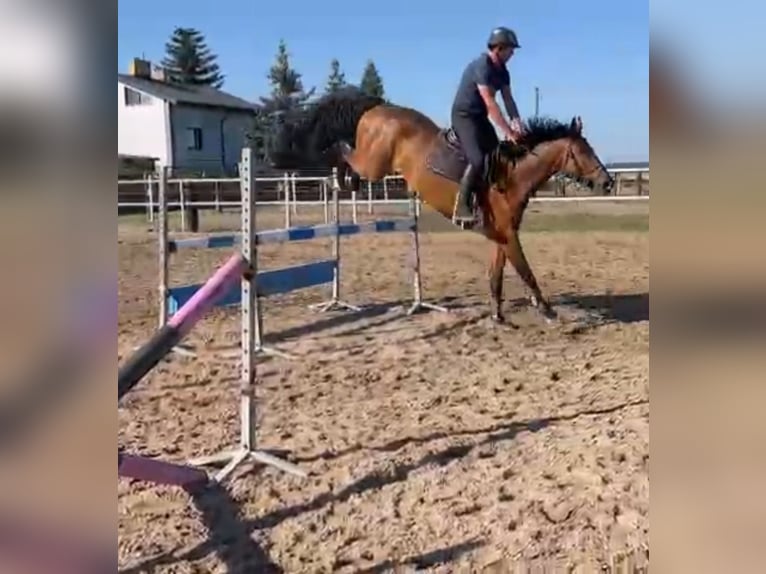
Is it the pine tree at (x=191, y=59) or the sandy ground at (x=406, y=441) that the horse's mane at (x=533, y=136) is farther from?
the pine tree at (x=191, y=59)

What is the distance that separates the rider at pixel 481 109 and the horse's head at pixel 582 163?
1.16 feet

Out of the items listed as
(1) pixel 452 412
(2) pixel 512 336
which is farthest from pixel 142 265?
(1) pixel 452 412

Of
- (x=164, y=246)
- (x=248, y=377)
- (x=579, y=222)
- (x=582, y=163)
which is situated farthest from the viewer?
(x=579, y=222)

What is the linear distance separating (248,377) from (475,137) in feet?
10.0

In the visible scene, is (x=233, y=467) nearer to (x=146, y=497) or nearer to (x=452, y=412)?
(x=146, y=497)

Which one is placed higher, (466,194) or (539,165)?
(539,165)

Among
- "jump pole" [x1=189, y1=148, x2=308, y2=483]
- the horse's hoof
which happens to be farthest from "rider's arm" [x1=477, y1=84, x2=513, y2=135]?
"jump pole" [x1=189, y1=148, x2=308, y2=483]

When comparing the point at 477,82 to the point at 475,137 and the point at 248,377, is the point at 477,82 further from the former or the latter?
Answer: the point at 248,377

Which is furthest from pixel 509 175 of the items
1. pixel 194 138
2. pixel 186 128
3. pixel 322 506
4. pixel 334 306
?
pixel 194 138

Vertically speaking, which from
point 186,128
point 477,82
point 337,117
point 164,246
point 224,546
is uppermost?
point 186,128

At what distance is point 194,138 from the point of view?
30.1m

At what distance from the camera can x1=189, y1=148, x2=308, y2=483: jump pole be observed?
9.16ft

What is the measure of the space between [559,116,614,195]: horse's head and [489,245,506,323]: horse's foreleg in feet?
2.20
